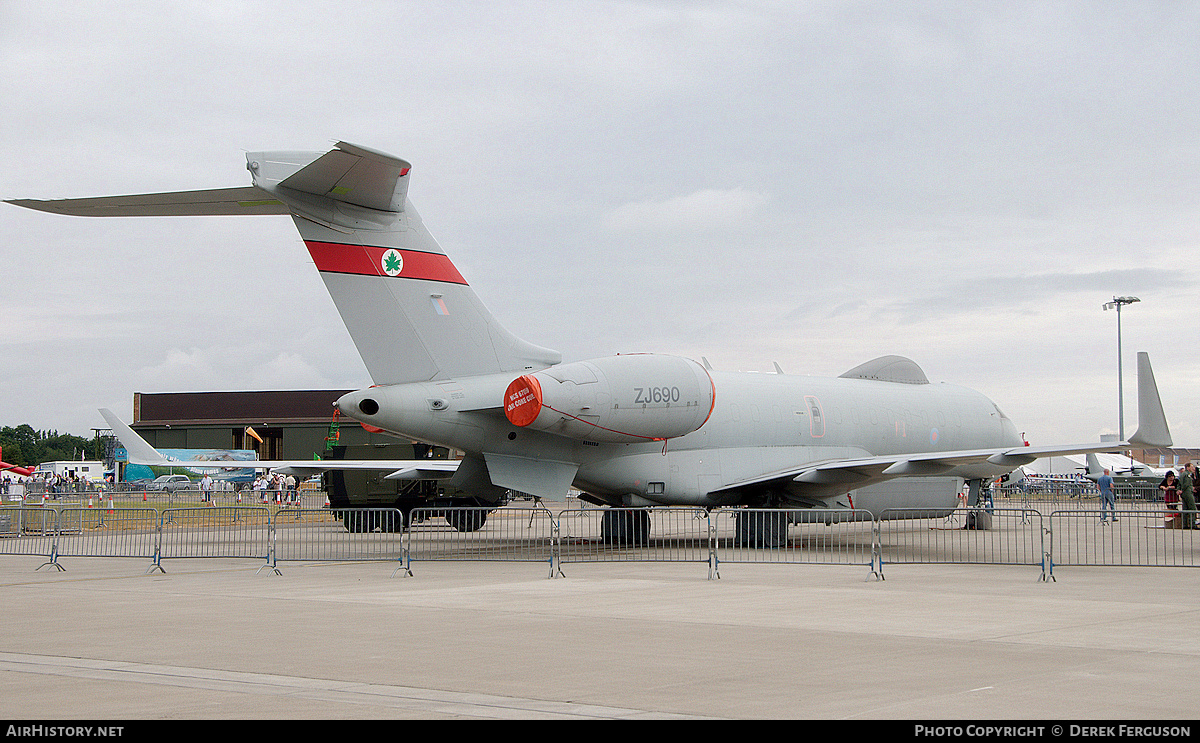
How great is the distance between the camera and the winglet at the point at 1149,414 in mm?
15742

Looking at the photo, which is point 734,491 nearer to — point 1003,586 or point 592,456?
point 592,456

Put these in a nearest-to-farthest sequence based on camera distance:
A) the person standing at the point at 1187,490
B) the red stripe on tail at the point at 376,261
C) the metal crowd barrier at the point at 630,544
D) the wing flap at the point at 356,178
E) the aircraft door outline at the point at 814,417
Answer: the wing flap at the point at 356,178
the red stripe on tail at the point at 376,261
the metal crowd barrier at the point at 630,544
the aircraft door outline at the point at 814,417
the person standing at the point at 1187,490

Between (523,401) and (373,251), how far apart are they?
3151 mm

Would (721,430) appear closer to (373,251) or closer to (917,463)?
(917,463)

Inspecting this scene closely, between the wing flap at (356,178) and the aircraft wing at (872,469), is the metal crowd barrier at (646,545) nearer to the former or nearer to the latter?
the aircraft wing at (872,469)

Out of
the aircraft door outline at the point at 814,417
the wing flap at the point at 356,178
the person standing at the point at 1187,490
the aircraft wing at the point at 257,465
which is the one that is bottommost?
the person standing at the point at 1187,490

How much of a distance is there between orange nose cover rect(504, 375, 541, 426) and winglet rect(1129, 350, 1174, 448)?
8593 millimetres

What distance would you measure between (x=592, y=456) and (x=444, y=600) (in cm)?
681

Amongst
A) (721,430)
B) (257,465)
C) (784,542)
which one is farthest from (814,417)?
(257,465)

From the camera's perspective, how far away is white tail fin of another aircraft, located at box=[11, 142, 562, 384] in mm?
15156

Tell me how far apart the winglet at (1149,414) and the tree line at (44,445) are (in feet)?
393

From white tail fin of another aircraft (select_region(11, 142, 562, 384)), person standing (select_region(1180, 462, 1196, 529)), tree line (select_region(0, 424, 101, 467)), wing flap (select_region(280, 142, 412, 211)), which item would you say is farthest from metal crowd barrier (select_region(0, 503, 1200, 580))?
tree line (select_region(0, 424, 101, 467))

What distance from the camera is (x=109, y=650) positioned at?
8.20 metres

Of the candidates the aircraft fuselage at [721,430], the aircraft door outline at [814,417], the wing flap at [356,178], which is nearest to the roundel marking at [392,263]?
the wing flap at [356,178]
